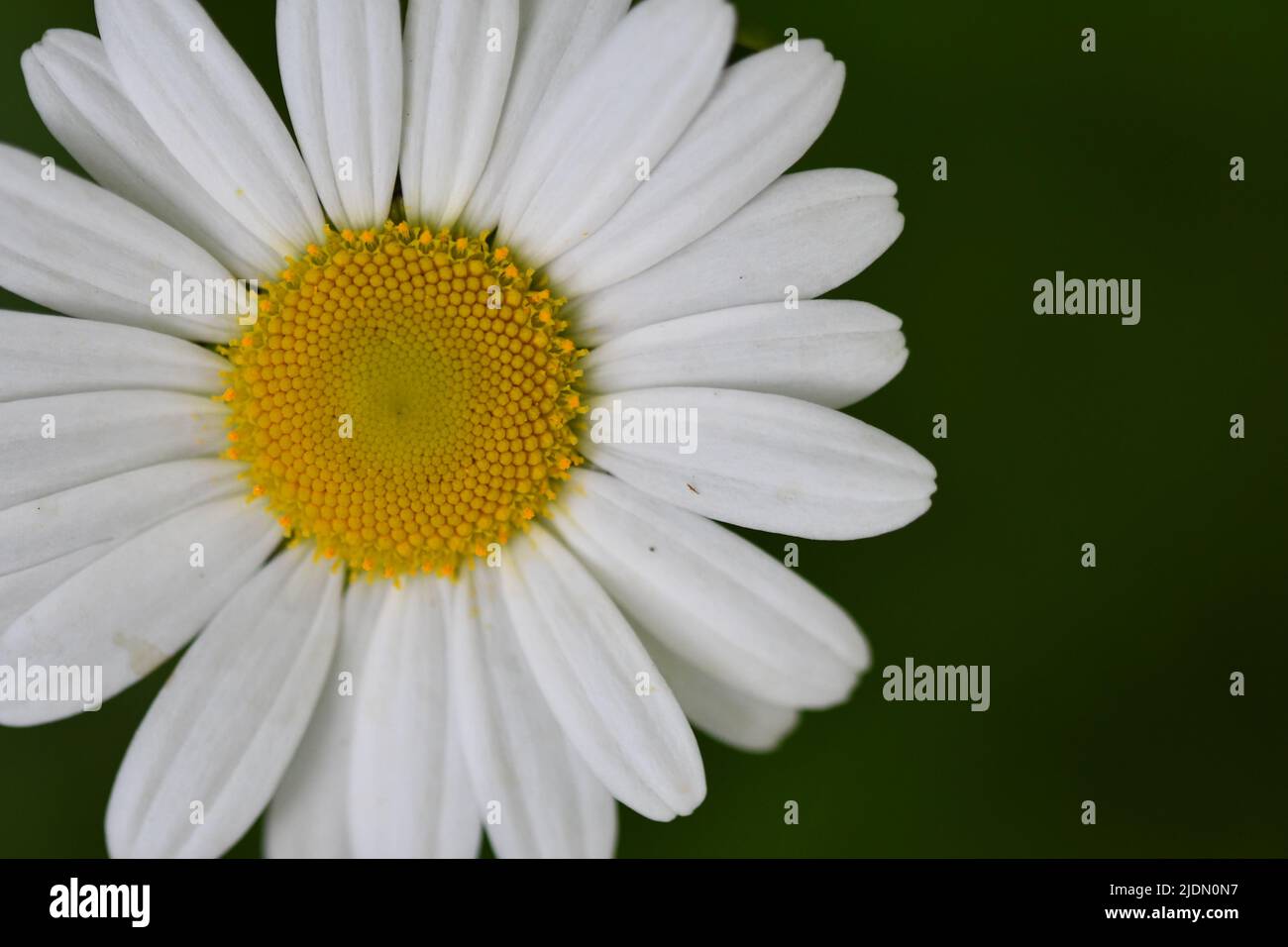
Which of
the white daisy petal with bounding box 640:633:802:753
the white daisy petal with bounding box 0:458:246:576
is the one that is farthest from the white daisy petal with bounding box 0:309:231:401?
the white daisy petal with bounding box 640:633:802:753

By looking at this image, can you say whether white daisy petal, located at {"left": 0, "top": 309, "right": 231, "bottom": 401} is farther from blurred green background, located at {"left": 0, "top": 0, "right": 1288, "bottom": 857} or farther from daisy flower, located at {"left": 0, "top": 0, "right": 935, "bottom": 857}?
blurred green background, located at {"left": 0, "top": 0, "right": 1288, "bottom": 857}

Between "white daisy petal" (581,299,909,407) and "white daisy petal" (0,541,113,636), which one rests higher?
"white daisy petal" (581,299,909,407)

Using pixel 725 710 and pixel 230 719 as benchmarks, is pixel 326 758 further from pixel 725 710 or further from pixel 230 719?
pixel 725 710

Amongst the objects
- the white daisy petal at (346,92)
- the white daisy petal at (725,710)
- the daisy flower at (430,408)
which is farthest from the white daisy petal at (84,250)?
the white daisy petal at (725,710)

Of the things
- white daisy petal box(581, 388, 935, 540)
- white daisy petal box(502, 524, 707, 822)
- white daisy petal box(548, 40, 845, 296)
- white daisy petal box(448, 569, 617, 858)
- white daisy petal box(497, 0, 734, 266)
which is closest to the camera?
white daisy petal box(497, 0, 734, 266)

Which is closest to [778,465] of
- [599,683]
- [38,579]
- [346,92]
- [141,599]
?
[599,683]

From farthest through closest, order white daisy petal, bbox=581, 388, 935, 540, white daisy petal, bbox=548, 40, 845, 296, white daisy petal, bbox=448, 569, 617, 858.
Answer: white daisy petal, bbox=448, 569, 617, 858 → white daisy petal, bbox=581, 388, 935, 540 → white daisy petal, bbox=548, 40, 845, 296
